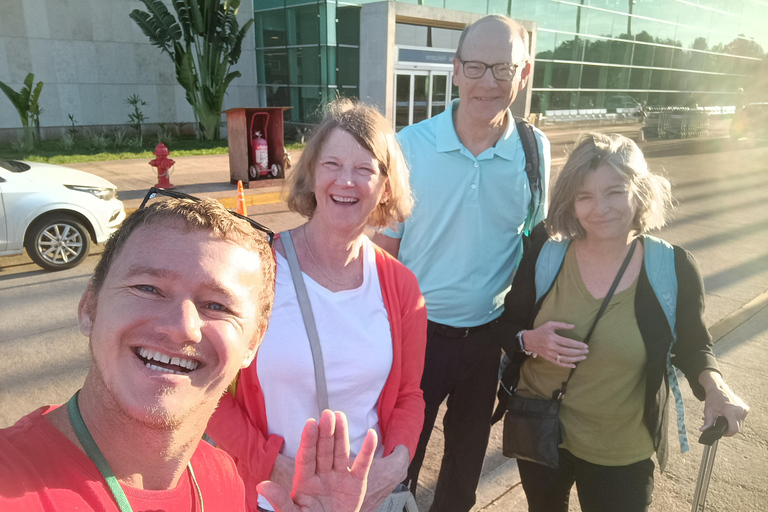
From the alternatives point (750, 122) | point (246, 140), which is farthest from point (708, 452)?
point (750, 122)

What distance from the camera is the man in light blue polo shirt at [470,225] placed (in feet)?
8.54

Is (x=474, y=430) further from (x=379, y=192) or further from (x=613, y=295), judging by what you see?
(x=379, y=192)

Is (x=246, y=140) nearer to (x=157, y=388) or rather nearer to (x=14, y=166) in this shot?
(x=14, y=166)

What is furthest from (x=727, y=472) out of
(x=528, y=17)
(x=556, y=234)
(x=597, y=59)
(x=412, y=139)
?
(x=597, y=59)

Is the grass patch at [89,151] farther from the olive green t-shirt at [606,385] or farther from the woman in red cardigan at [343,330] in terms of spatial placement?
the olive green t-shirt at [606,385]

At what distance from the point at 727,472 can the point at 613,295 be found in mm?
2127

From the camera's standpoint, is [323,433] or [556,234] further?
[556,234]

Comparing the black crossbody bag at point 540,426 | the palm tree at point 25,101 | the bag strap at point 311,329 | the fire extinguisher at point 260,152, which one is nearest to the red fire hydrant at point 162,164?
the fire extinguisher at point 260,152

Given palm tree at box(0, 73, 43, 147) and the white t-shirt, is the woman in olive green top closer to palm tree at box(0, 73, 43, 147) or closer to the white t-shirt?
the white t-shirt

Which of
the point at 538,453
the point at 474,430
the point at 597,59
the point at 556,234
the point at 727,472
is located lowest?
the point at 727,472

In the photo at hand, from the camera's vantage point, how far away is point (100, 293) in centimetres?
120

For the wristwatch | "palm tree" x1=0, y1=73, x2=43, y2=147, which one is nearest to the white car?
the wristwatch

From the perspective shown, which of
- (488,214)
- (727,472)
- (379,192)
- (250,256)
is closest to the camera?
(250,256)

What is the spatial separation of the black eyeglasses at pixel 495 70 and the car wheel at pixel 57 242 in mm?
6264
